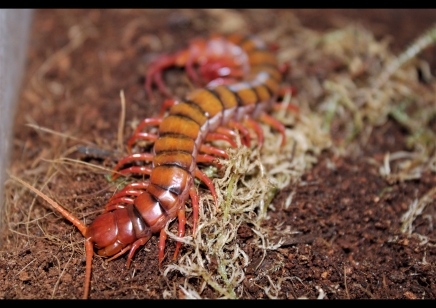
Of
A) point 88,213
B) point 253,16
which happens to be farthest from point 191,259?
point 253,16

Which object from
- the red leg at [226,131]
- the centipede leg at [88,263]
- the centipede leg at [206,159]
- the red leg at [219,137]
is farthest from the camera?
the red leg at [226,131]

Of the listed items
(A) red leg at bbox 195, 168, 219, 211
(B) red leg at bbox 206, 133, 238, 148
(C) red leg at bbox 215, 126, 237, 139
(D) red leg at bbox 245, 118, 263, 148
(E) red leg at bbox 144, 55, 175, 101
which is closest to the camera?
(A) red leg at bbox 195, 168, 219, 211

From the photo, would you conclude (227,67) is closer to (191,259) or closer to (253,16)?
(253,16)

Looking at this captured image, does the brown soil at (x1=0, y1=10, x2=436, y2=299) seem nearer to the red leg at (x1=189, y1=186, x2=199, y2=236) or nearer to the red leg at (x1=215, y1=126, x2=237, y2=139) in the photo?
the red leg at (x1=189, y1=186, x2=199, y2=236)

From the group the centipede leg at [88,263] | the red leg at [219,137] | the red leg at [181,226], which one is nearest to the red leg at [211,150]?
the red leg at [219,137]

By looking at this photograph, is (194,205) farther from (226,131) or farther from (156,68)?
(156,68)

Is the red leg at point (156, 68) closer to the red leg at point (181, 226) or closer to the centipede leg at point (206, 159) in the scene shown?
the centipede leg at point (206, 159)

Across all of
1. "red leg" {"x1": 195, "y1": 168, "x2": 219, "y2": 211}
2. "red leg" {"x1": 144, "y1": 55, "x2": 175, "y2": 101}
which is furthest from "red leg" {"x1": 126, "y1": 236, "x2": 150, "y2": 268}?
"red leg" {"x1": 144, "y1": 55, "x2": 175, "y2": 101}
